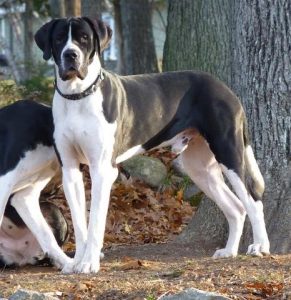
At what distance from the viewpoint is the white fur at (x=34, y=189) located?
290 inches

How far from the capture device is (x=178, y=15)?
13.3 meters

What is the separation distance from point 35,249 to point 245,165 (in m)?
1.92

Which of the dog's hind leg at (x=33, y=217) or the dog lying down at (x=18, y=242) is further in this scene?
the dog lying down at (x=18, y=242)

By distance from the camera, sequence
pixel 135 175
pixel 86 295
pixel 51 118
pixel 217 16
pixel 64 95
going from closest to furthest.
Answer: pixel 86 295
pixel 64 95
pixel 51 118
pixel 135 175
pixel 217 16

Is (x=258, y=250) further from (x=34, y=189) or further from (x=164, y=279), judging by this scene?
(x=34, y=189)

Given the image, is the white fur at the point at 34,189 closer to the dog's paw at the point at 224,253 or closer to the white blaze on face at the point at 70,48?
the white blaze on face at the point at 70,48

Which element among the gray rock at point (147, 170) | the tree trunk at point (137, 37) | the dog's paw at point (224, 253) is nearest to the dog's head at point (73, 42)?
the dog's paw at point (224, 253)

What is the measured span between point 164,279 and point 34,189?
1.89m

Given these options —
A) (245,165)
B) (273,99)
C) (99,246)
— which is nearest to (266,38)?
(273,99)

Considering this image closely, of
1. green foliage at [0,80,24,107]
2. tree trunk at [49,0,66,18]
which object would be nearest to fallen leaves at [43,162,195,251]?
green foliage at [0,80,24,107]

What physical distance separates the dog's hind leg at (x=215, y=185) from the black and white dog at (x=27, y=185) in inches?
46.4

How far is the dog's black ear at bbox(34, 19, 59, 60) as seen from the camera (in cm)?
691

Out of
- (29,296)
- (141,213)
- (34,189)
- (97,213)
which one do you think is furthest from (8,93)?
(29,296)

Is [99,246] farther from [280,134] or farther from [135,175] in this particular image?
[135,175]
